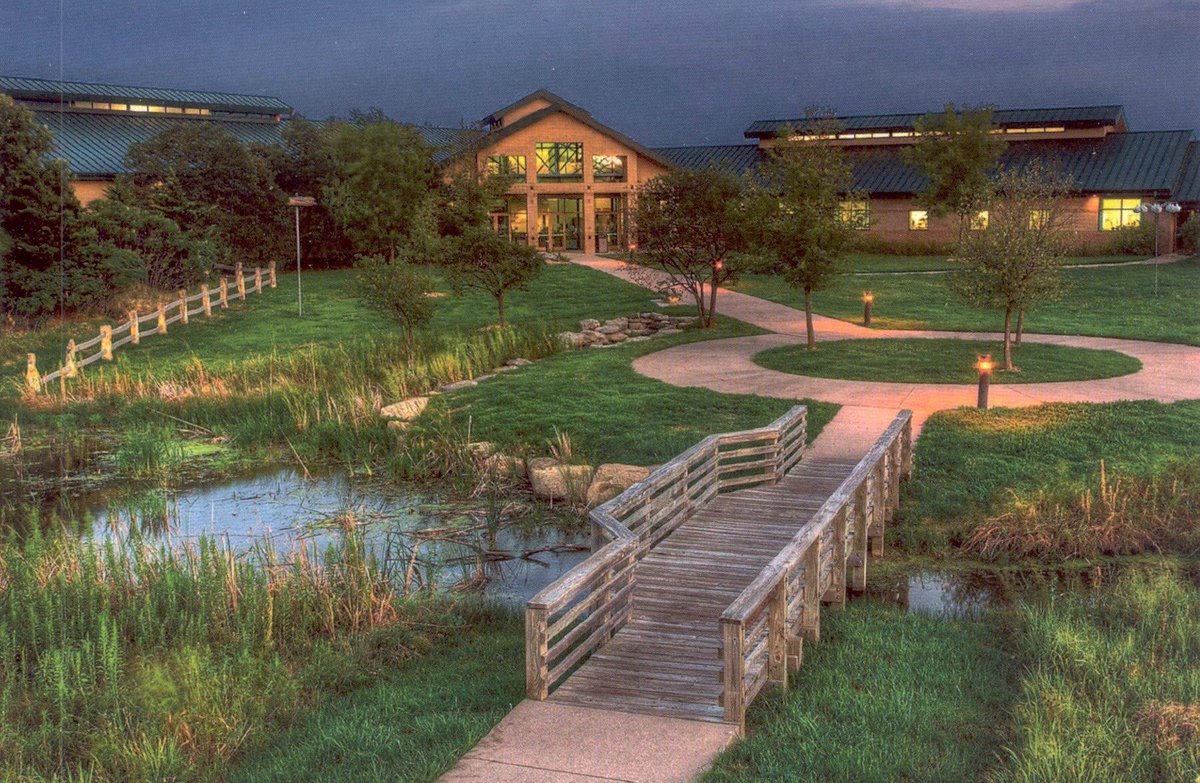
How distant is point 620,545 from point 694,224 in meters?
21.8

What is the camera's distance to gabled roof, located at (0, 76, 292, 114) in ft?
171

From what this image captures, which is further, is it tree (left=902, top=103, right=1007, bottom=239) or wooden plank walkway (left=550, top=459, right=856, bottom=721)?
tree (left=902, top=103, right=1007, bottom=239)

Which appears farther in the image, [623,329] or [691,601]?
[623,329]

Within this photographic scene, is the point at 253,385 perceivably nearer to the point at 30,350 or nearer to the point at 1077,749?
the point at 30,350

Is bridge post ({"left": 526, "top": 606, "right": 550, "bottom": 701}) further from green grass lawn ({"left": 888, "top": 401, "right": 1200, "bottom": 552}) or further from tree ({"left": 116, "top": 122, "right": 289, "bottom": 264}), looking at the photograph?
tree ({"left": 116, "top": 122, "right": 289, "bottom": 264})

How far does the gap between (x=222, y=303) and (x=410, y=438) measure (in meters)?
19.3

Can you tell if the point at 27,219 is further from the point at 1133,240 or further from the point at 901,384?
the point at 1133,240

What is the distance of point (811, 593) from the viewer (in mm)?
10094

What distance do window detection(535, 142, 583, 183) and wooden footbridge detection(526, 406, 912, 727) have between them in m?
41.4

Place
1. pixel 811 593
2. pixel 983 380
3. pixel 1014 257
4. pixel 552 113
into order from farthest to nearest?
pixel 552 113
pixel 1014 257
pixel 983 380
pixel 811 593

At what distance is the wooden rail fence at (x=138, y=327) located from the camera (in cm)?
2594

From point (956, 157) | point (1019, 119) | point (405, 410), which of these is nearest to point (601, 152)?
point (956, 157)

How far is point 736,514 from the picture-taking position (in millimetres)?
13633

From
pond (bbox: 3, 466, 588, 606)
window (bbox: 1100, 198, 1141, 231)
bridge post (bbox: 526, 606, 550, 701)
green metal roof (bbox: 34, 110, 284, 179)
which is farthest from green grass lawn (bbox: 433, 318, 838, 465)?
window (bbox: 1100, 198, 1141, 231)
